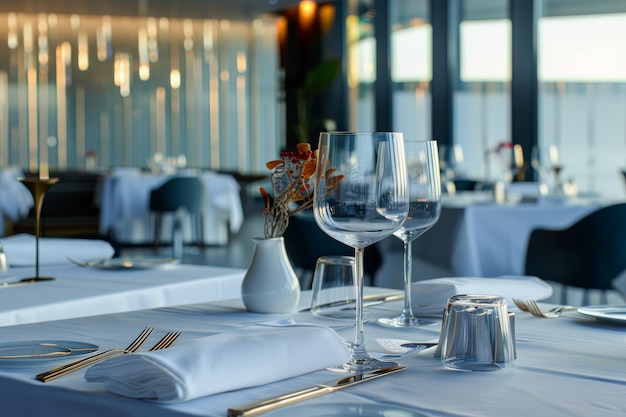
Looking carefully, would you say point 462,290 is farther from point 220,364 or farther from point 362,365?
point 220,364

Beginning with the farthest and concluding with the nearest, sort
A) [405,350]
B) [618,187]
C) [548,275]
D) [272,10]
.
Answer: [272,10]
[618,187]
[548,275]
[405,350]

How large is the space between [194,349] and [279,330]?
0.53 ft

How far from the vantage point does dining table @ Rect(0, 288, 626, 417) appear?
896 millimetres

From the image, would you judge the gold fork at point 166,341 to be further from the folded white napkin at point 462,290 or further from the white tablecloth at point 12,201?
the white tablecloth at point 12,201

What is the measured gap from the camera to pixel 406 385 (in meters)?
0.99

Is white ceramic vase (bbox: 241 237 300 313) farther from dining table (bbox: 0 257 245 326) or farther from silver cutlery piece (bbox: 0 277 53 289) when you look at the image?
silver cutlery piece (bbox: 0 277 53 289)

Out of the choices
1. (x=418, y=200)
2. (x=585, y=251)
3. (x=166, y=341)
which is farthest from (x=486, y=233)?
(x=166, y=341)

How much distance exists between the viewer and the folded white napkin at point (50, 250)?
2.24m

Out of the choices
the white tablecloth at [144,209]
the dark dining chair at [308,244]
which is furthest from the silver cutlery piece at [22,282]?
the white tablecloth at [144,209]

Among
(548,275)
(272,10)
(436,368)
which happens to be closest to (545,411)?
(436,368)

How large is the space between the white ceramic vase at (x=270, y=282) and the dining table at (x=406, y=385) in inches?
6.2

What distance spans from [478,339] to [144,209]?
8207 mm

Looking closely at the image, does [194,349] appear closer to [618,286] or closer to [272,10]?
[618,286]

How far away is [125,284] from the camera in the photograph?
6.20 ft
